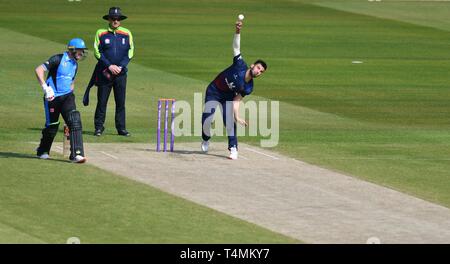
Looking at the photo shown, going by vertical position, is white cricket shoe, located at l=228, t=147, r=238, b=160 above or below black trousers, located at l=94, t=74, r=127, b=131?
below

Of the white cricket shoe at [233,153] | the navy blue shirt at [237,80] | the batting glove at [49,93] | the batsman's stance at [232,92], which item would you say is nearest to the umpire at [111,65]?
the batsman's stance at [232,92]

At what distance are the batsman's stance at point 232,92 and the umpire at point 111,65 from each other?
8.63 feet

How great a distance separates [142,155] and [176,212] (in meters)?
4.98

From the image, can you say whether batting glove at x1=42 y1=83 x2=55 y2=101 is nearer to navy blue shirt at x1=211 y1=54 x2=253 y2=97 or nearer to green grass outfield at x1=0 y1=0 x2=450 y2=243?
green grass outfield at x1=0 y1=0 x2=450 y2=243

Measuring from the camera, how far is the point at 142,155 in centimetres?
2369

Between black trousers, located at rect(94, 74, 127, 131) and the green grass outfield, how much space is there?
348mm

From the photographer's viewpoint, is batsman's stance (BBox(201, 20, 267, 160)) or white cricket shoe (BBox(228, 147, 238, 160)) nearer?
batsman's stance (BBox(201, 20, 267, 160))

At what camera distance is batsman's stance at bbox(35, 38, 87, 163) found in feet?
73.4

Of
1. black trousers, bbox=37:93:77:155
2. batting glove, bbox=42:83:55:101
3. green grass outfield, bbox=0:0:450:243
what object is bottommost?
green grass outfield, bbox=0:0:450:243

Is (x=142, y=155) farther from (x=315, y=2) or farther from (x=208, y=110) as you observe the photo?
(x=315, y=2)

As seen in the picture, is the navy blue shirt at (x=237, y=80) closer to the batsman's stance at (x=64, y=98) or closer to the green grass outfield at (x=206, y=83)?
the green grass outfield at (x=206, y=83)

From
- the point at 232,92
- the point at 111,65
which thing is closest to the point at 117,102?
the point at 111,65

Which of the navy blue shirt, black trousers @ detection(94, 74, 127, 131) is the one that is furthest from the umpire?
the navy blue shirt
